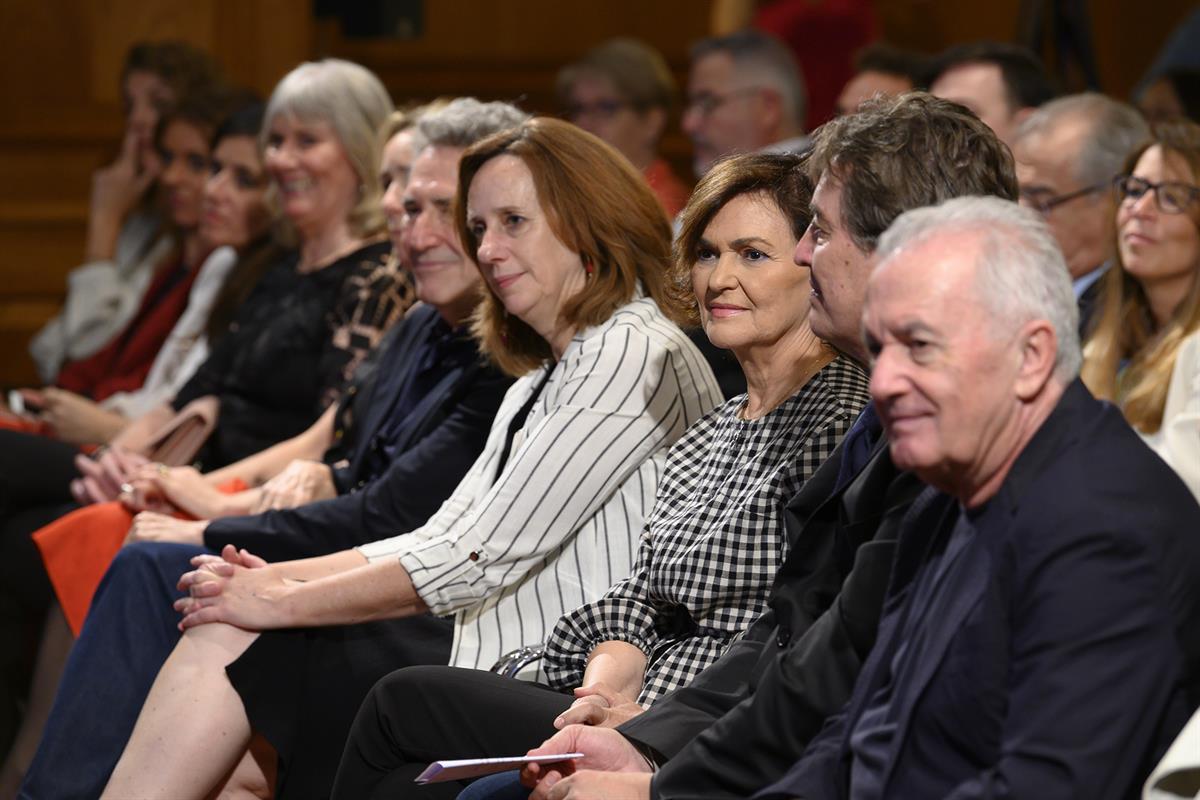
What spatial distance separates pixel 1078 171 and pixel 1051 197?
0.07 m

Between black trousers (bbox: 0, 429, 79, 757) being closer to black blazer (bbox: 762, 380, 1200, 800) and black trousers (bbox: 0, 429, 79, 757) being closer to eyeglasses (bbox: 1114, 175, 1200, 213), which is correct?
eyeglasses (bbox: 1114, 175, 1200, 213)

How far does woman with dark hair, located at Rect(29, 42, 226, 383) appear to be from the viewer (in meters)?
4.91

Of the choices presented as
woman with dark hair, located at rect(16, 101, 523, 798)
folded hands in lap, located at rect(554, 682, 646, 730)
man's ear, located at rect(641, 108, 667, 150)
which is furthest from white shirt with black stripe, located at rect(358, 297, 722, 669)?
man's ear, located at rect(641, 108, 667, 150)

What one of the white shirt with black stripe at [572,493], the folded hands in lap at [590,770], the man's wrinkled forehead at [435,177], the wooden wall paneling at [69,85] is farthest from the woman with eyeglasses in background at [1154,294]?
the wooden wall paneling at [69,85]

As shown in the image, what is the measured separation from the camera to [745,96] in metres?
4.75

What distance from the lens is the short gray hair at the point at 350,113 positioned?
3879 millimetres

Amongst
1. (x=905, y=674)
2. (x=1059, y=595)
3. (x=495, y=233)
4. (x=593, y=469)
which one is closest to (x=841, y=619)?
(x=905, y=674)

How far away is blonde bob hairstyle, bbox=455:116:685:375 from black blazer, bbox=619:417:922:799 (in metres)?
0.72

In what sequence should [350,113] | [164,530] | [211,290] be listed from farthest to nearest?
[211,290], [350,113], [164,530]

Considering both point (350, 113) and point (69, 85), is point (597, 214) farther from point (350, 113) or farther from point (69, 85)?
point (69, 85)

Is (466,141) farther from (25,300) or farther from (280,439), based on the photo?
(25,300)

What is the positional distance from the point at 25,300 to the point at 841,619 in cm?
446

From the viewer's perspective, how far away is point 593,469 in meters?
2.43

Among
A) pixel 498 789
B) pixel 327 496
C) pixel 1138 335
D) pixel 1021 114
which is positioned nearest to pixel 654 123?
pixel 1021 114
